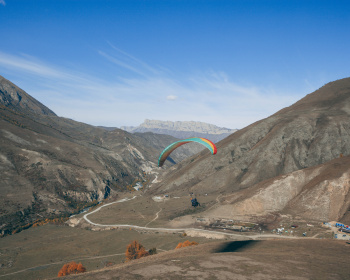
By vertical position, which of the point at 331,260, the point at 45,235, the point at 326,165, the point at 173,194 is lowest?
the point at 45,235

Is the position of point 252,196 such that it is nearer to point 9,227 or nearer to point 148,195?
point 148,195

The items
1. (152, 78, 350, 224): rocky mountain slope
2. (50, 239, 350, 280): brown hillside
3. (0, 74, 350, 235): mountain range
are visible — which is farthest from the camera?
(0, 74, 350, 235): mountain range

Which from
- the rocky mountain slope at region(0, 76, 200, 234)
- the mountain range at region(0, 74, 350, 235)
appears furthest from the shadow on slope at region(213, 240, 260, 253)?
the rocky mountain slope at region(0, 76, 200, 234)

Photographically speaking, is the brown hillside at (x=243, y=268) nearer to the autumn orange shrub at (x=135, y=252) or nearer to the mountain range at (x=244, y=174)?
the autumn orange shrub at (x=135, y=252)

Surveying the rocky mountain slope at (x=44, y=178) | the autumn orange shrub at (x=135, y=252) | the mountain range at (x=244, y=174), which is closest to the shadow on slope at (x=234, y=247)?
the autumn orange shrub at (x=135, y=252)

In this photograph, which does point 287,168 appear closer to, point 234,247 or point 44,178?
point 234,247

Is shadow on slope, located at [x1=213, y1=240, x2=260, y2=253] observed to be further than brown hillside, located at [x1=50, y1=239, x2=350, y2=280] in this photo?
Yes

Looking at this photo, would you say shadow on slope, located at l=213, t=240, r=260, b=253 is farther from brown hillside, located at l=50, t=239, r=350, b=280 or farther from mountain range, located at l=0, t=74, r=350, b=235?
mountain range, located at l=0, t=74, r=350, b=235

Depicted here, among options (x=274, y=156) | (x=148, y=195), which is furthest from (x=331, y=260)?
(x=148, y=195)
